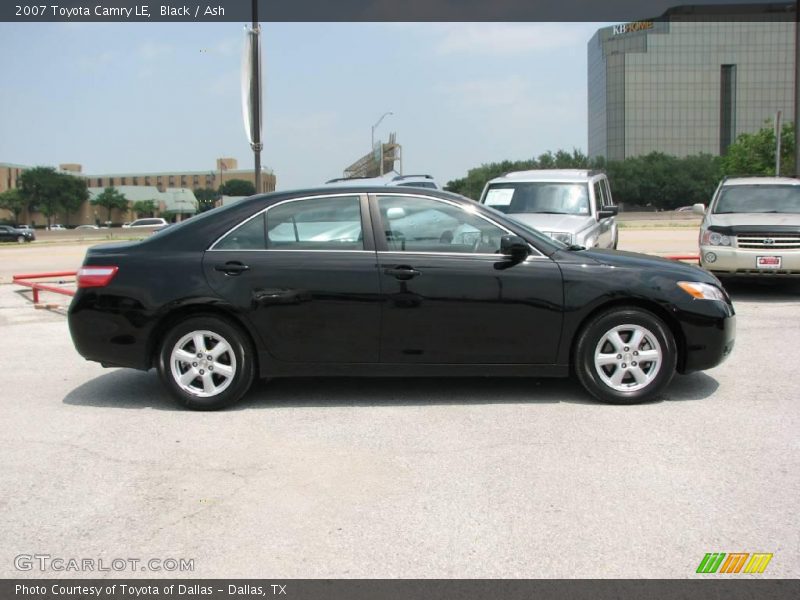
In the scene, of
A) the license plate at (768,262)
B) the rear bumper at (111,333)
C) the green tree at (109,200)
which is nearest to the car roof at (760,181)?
the license plate at (768,262)

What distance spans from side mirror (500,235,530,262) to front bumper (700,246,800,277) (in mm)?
6438

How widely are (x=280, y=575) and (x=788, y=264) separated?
9590 millimetres

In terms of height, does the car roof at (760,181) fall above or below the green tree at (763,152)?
below

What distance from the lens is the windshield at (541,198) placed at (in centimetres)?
1224

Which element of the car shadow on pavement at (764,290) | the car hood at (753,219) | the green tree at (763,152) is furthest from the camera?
the green tree at (763,152)

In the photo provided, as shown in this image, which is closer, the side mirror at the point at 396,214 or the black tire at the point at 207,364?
the black tire at the point at 207,364

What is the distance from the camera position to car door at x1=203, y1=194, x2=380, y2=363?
5.71 meters

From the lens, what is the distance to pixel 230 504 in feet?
13.2

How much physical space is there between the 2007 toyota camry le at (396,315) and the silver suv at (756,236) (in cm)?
567

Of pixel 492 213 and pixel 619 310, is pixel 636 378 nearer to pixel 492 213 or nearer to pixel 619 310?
pixel 619 310

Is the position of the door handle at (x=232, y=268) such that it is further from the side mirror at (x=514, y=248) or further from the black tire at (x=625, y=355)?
the black tire at (x=625, y=355)

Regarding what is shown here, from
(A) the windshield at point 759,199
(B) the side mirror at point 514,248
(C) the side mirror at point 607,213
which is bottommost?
(B) the side mirror at point 514,248

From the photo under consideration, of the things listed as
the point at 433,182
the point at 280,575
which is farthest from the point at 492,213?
the point at 433,182

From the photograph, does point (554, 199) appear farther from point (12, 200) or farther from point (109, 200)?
point (109, 200)
